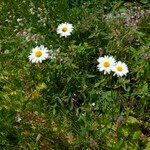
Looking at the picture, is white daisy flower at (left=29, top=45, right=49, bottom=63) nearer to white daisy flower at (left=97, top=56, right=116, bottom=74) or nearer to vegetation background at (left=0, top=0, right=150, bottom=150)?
vegetation background at (left=0, top=0, right=150, bottom=150)

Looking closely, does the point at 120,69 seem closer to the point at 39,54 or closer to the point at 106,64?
the point at 106,64

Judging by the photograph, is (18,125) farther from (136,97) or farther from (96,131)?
(136,97)

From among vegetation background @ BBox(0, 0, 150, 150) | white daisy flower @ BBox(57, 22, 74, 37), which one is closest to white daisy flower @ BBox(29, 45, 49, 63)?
vegetation background @ BBox(0, 0, 150, 150)

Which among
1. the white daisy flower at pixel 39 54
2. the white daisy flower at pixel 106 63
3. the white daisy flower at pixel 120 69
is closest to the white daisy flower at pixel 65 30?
the white daisy flower at pixel 39 54

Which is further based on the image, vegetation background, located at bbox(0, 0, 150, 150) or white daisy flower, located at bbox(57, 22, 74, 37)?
white daisy flower, located at bbox(57, 22, 74, 37)

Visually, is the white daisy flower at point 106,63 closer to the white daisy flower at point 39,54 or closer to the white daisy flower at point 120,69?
the white daisy flower at point 120,69

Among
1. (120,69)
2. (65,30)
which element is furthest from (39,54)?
(120,69)

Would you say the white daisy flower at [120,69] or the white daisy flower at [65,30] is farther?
the white daisy flower at [65,30]
